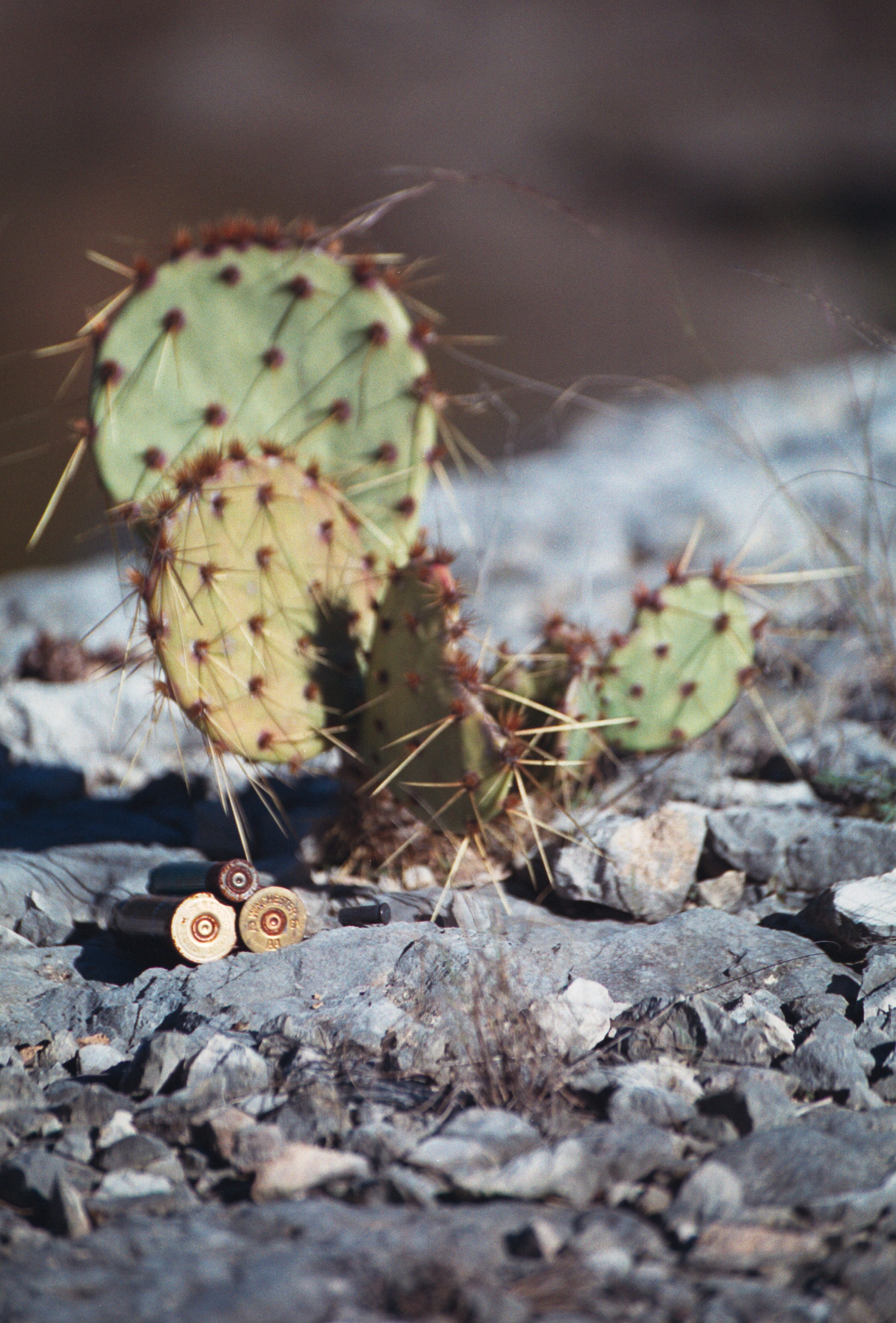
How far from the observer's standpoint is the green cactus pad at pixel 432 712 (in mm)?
2002

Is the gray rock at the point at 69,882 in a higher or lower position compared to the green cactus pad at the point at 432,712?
lower

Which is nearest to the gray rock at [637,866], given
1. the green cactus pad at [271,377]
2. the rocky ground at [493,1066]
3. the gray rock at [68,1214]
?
the rocky ground at [493,1066]

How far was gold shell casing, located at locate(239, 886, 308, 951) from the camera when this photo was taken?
1923mm

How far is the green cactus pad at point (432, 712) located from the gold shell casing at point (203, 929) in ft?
1.43

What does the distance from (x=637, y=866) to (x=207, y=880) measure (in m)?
0.85

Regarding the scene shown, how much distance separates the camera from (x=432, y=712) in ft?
6.82

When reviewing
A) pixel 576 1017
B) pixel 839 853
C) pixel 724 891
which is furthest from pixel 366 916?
pixel 839 853

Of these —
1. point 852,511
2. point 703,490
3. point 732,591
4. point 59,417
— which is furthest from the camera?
point 59,417

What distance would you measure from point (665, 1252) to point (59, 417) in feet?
25.1

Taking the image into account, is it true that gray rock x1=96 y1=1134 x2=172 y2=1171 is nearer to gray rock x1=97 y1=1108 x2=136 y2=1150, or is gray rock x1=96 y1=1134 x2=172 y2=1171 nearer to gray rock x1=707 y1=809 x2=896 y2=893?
gray rock x1=97 y1=1108 x2=136 y2=1150

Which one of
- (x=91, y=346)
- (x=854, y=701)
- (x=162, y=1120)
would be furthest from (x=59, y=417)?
(x=162, y=1120)

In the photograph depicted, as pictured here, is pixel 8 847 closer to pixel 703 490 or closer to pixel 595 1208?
pixel 595 1208

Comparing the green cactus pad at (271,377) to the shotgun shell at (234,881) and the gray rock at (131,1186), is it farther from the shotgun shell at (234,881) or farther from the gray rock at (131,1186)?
the gray rock at (131,1186)

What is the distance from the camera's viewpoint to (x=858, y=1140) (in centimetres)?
129
